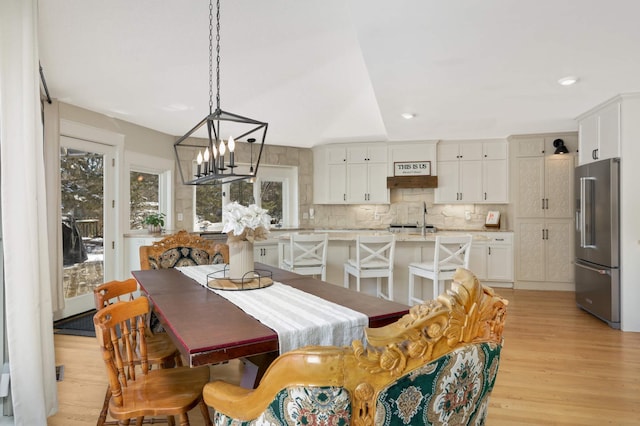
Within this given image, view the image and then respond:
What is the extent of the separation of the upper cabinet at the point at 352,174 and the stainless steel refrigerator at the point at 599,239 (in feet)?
9.56

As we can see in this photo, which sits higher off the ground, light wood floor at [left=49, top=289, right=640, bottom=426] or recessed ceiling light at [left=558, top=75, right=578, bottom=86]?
recessed ceiling light at [left=558, top=75, right=578, bottom=86]

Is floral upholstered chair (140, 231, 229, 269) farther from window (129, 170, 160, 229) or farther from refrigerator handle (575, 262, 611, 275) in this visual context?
refrigerator handle (575, 262, 611, 275)

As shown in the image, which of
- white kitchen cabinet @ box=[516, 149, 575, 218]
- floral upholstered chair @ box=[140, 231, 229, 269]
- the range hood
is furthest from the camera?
the range hood

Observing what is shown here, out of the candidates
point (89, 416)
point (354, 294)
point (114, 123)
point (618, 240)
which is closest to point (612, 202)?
point (618, 240)

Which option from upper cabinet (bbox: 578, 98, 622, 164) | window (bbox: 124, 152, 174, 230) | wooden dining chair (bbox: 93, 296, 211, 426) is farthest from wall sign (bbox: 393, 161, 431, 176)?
wooden dining chair (bbox: 93, 296, 211, 426)

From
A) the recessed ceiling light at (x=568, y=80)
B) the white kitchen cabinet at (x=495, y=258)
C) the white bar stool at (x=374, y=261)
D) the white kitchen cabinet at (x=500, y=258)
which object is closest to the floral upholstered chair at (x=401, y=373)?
the white bar stool at (x=374, y=261)

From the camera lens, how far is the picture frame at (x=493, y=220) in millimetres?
6148

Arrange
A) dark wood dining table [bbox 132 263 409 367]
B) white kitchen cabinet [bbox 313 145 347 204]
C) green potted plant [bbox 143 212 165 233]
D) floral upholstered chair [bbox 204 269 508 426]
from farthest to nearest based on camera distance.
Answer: white kitchen cabinet [bbox 313 145 347 204] → green potted plant [bbox 143 212 165 233] → dark wood dining table [bbox 132 263 409 367] → floral upholstered chair [bbox 204 269 508 426]

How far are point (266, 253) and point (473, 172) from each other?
3594mm

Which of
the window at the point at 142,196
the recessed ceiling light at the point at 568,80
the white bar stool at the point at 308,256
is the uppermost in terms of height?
the recessed ceiling light at the point at 568,80

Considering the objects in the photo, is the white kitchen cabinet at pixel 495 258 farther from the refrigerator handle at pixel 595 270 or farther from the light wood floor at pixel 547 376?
the light wood floor at pixel 547 376

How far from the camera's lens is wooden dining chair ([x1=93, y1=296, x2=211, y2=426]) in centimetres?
145

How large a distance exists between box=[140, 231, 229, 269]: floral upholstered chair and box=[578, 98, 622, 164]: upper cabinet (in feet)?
13.3

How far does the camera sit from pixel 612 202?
153 inches
